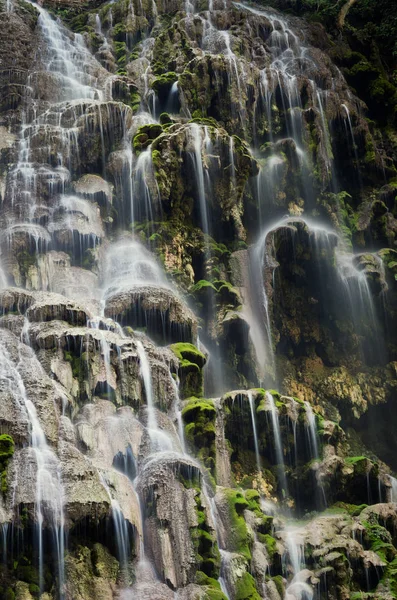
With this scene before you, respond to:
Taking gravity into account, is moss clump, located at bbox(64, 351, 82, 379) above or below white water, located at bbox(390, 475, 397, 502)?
above

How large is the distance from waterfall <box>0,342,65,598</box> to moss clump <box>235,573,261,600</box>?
447 centimetres

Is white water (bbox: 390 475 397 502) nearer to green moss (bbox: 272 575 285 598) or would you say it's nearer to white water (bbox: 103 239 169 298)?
green moss (bbox: 272 575 285 598)

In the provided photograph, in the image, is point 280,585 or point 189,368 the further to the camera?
point 189,368

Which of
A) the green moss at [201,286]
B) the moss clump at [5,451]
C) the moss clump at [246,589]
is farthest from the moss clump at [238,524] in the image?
the green moss at [201,286]

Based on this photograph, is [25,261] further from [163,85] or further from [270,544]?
[163,85]

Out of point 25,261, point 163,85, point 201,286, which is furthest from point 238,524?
point 163,85

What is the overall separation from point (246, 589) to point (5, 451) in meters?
6.48

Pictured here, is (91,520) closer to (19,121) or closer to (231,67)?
(19,121)

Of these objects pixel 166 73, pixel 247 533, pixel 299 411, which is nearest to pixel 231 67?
pixel 166 73

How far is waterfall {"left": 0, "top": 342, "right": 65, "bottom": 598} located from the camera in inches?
510

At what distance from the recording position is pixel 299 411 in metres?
23.8

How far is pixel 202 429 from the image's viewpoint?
1983cm

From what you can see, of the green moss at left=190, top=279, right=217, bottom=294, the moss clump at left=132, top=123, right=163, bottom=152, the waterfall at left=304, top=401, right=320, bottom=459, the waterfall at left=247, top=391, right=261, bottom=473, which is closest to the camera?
the waterfall at left=247, top=391, right=261, bottom=473

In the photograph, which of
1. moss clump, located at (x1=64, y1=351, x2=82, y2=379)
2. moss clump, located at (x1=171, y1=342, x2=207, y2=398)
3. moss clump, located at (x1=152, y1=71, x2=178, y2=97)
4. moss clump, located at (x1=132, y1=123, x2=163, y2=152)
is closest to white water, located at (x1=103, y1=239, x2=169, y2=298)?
moss clump, located at (x1=171, y1=342, x2=207, y2=398)
